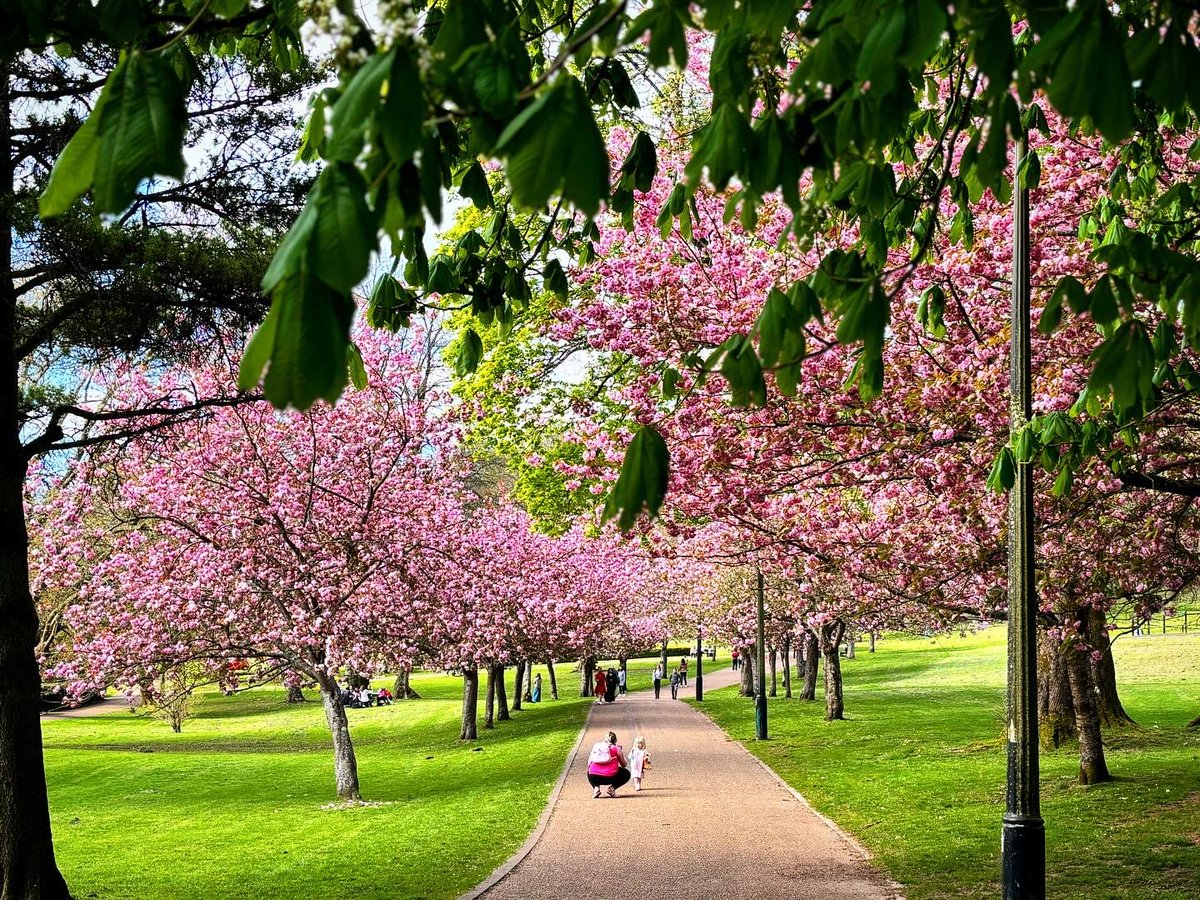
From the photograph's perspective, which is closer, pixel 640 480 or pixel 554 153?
→ pixel 554 153

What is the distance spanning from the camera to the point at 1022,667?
8.02 metres

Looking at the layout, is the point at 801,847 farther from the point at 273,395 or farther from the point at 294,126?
the point at 273,395

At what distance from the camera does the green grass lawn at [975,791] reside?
11.7m

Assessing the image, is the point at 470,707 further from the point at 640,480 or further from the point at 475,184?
the point at 640,480

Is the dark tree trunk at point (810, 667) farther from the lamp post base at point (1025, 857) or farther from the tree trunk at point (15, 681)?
the lamp post base at point (1025, 857)

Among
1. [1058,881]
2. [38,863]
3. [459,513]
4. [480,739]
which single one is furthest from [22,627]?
[480,739]

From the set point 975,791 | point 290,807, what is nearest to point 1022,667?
point 975,791

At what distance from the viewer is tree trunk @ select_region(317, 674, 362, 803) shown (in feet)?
68.3

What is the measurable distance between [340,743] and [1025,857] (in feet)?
50.1

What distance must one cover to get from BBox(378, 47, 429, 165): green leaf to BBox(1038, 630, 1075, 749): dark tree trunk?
2155 centimetres

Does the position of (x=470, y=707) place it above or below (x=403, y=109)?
below

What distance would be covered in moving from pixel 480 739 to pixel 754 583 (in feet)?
33.0

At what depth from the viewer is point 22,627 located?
34.8 ft

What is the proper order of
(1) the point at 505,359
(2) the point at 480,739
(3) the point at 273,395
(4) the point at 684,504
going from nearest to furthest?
(3) the point at 273,395
(4) the point at 684,504
(1) the point at 505,359
(2) the point at 480,739
